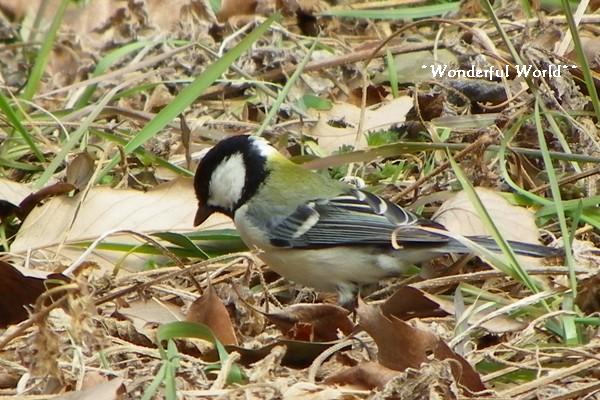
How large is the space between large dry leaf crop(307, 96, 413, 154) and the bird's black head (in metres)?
0.46

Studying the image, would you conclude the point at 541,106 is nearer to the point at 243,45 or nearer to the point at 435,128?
the point at 435,128

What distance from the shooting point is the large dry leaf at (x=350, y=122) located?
450 cm

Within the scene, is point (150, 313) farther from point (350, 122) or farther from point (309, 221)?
point (350, 122)

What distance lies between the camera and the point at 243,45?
408cm

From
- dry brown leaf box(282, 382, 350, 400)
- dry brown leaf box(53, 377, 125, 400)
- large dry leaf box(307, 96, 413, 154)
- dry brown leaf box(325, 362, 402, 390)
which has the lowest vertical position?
large dry leaf box(307, 96, 413, 154)

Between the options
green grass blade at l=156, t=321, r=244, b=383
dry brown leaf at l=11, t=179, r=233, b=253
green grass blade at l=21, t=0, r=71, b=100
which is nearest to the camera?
green grass blade at l=156, t=321, r=244, b=383

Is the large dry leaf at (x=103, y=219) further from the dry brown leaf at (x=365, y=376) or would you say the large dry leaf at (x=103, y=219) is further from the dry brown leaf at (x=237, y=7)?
the dry brown leaf at (x=237, y=7)

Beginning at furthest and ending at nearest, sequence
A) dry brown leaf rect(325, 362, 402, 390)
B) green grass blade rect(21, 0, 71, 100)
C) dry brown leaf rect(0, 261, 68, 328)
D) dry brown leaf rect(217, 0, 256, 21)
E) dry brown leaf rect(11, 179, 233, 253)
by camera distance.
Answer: dry brown leaf rect(217, 0, 256, 21) < green grass blade rect(21, 0, 71, 100) < dry brown leaf rect(11, 179, 233, 253) < dry brown leaf rect(0, 261, 68, 328) < dry brown leaf rect(325, 362, 402, 390)

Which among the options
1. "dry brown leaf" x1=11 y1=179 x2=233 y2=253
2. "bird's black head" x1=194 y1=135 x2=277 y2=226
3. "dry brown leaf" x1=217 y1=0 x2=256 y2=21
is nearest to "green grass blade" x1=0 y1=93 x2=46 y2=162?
"dry brown leaf" x1=11 y1=179 x2=233 y2=253

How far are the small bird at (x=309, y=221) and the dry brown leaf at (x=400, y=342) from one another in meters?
0.82

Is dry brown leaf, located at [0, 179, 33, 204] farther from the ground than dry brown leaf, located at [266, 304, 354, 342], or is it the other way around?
dry brown leaf, located at [266, 304, 354, 342]

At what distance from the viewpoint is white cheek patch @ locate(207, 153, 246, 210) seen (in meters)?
3.92

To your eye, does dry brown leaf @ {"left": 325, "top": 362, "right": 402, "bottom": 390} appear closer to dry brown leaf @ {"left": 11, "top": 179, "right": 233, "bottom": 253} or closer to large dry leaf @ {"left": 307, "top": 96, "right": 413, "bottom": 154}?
dry brown leaf @ {"left": 11, "top": 179, "right": 233, "bottom": 253}

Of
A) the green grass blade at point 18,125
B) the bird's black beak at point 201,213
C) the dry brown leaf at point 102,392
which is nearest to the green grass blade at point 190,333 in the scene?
the dry brown leaf at point 102,392
